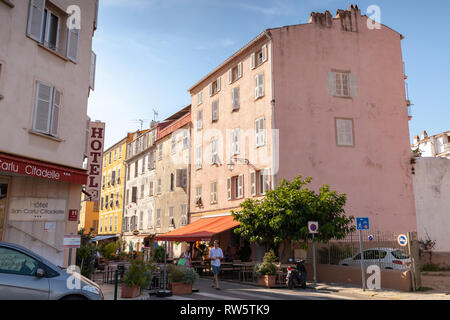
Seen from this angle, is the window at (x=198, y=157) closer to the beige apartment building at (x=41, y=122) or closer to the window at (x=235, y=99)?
the window at (x=235, y=99)

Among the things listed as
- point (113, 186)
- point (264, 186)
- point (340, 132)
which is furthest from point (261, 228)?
point (113, 186)

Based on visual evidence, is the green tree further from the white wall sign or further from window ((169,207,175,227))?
window ((169,207,175,227))

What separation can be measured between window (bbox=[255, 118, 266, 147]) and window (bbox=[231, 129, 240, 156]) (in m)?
1.99

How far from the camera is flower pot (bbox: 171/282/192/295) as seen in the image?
46.2 feet

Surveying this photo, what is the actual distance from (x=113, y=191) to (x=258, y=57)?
2810cm

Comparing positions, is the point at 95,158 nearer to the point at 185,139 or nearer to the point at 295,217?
the point at 295,217

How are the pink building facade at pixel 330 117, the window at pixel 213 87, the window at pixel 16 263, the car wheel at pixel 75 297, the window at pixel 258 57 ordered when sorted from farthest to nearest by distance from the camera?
the window at pixel 213 87 < the window at pixel 258 57 < the pink building facade at pixel 330 117 < the car wheel at pixel 75 297 < the window at pixel 16 263

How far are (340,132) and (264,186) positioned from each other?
519cm

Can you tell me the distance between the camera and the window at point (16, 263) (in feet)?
22.8

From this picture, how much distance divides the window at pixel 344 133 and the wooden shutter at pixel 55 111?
14991mm

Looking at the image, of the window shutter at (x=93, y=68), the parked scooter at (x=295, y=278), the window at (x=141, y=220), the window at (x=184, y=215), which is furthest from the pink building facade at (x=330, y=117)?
the window at (x=141, y=220)

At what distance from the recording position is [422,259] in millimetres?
23562

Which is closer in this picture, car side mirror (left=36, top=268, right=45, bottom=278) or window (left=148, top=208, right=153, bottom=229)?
car side mirror (left=36, top=268, right=45, bottom=278)

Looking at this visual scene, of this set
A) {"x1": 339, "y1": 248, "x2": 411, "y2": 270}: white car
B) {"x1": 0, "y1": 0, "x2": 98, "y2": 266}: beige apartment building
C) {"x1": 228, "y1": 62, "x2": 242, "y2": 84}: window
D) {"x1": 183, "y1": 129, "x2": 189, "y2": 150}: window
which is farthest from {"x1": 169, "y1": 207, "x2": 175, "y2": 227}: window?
{"x1": 0, "y1": 0, "x2": 98, "y2": 266}: beige apartment building
